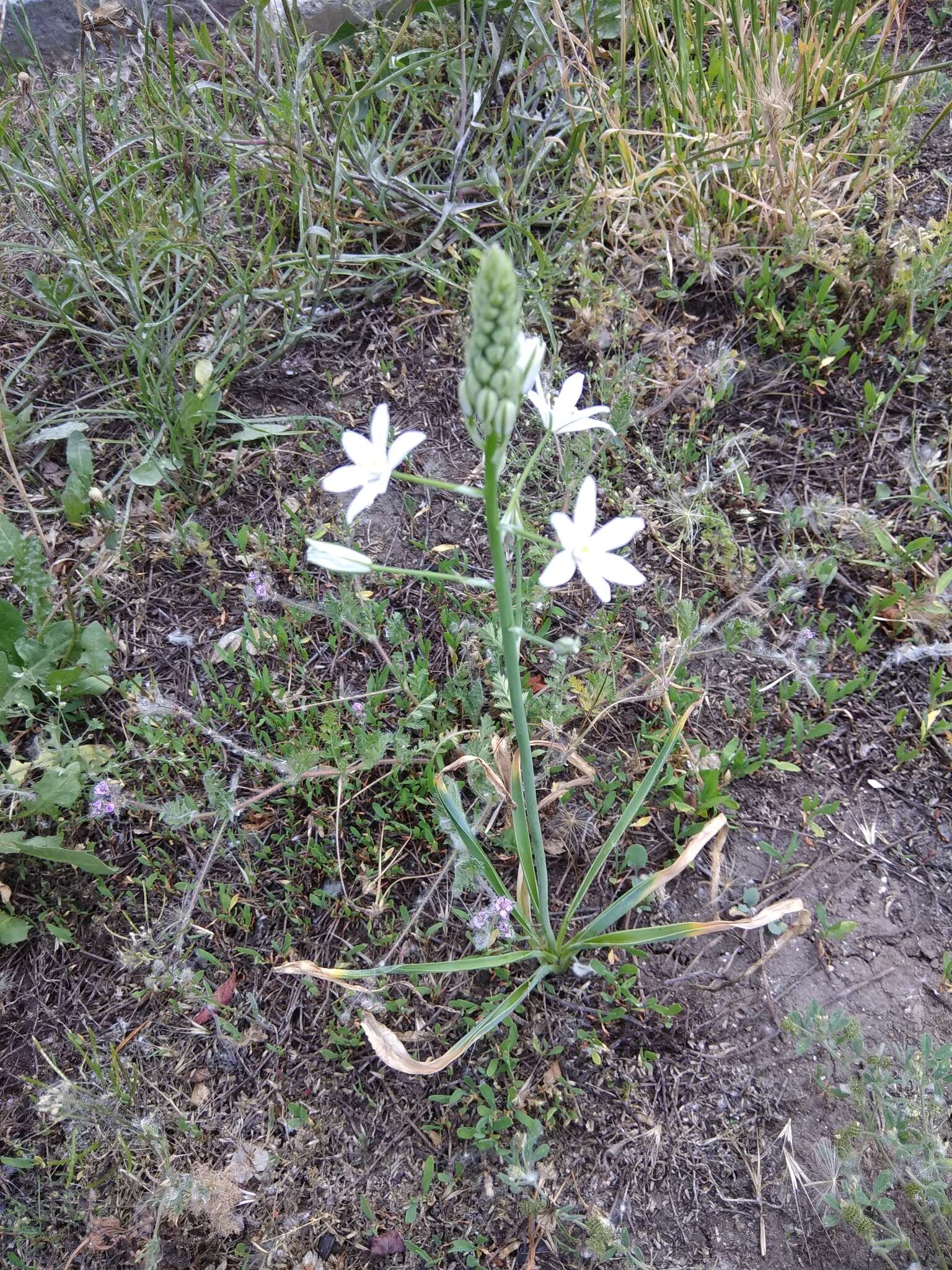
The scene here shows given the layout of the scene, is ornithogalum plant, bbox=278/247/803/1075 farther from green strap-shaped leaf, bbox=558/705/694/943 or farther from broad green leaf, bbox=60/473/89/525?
broad green leaf, bbox=60/473/89/525

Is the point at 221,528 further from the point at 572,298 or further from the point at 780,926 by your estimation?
the point at 780,926

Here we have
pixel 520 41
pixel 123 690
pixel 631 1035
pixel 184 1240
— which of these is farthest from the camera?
pixel 520 41

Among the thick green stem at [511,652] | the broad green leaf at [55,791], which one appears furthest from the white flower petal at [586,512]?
the broad green leaf at [55,791]

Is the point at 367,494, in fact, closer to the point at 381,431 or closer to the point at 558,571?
the point at 381,431

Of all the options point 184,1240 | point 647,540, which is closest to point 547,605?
point 647,540

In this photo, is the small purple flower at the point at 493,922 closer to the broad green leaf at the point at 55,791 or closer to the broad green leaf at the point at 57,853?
the broad green leaf at the point at 57,853

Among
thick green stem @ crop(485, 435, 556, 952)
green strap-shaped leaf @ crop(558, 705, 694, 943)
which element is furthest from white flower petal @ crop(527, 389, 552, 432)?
green strap-shaped leaf @ crop(558, 705, 694, 943)

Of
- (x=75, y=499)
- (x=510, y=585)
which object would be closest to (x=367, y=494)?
(x=510, y=585)
